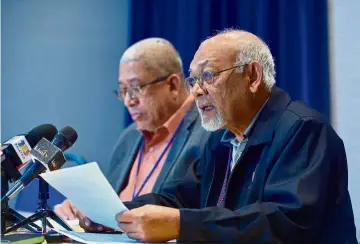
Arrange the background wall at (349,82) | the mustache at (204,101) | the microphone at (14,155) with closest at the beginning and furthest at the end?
the microphone at (14,155) → the mustache at (204,101) → the background wall at (349,82)

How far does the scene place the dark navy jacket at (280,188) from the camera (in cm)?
139

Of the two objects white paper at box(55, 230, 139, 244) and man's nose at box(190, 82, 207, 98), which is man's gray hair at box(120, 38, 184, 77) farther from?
white paper at box(55, 230, 139, 244)

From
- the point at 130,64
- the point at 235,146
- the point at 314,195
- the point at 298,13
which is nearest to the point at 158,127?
the point at 130,64

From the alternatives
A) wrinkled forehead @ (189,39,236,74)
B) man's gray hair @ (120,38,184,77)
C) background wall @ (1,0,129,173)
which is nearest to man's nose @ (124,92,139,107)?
man's gray hair @ (120,38,184,77)

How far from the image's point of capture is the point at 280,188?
4.78 ft

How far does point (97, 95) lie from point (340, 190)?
245 centimetres

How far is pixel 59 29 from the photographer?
144 inches

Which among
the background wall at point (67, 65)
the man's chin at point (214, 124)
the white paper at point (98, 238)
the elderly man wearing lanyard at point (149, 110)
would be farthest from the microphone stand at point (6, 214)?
the background wall at point (67, 65)

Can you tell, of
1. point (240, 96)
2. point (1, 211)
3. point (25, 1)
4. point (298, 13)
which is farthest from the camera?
point (25, 1)

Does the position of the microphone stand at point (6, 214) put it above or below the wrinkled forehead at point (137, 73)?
below

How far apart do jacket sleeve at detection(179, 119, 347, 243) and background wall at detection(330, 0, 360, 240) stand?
1.78 feet

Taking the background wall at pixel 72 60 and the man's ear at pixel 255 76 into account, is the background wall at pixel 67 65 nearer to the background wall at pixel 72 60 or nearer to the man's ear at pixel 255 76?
the background wall at pixel 72 60

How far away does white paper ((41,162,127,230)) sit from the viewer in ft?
4.28

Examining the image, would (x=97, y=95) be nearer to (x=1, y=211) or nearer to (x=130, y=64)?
(x=130, y=64)
